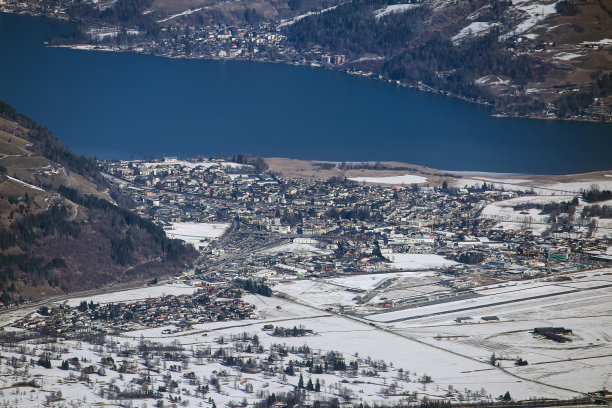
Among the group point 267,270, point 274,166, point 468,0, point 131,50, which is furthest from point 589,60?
point 267,270

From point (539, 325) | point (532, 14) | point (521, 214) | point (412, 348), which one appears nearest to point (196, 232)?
point (521, 214)

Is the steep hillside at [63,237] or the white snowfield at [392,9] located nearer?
the steep hillside at [63,237]

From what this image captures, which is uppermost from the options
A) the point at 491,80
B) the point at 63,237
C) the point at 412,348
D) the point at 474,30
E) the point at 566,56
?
the point at 474,30

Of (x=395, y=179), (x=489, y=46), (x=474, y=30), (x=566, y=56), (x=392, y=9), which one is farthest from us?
(x=392, y=9)

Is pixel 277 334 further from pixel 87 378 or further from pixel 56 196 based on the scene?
pixel 56 196

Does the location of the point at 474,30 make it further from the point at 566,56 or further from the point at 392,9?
the point at 392,9

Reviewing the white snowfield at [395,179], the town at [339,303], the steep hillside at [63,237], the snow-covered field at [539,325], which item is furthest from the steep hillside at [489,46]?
the steep hillside at [63,237]

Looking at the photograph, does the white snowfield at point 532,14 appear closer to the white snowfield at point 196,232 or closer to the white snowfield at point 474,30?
the white snowfield at point 474,30
